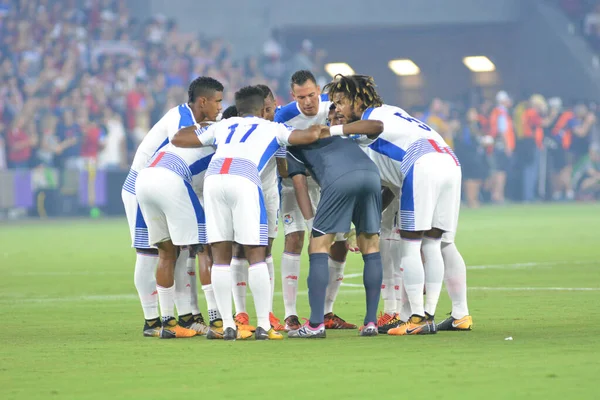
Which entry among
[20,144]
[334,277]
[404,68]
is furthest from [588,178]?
[334,277]

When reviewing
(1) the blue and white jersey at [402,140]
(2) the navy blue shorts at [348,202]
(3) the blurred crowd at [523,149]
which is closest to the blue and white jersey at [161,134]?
(2) the navy blue shorts at [348,202]

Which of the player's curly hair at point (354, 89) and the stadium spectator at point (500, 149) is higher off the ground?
the stadium spectator at point (500, 149)

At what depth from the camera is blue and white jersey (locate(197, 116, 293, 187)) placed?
355 inches

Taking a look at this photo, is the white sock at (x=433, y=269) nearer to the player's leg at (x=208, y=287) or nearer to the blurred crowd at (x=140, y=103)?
the player's leg at (x=208, y=287)

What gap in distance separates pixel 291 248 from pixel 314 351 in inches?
88.2

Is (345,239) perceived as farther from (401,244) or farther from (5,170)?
(5,170)

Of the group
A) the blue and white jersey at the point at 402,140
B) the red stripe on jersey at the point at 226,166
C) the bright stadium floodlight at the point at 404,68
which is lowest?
the red stripe on jersey at the point at 226,166

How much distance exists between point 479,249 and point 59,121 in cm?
1310

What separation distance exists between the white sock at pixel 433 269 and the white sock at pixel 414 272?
0.33 ft

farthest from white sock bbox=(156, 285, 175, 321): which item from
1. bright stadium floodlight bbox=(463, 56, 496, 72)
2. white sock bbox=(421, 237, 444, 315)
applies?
bright stadium floodlight bbox=(463, 56, 496, 72)

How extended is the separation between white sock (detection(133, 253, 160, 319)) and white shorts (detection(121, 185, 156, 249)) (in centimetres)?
9

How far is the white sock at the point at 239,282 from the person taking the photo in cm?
995

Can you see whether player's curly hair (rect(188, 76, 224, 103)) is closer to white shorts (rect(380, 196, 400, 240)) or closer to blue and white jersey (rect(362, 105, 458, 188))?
blue and white jersey (rect(362, 105, 458, 188))

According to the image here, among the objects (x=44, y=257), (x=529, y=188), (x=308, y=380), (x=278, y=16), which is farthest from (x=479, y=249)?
(x=278, y=16)
